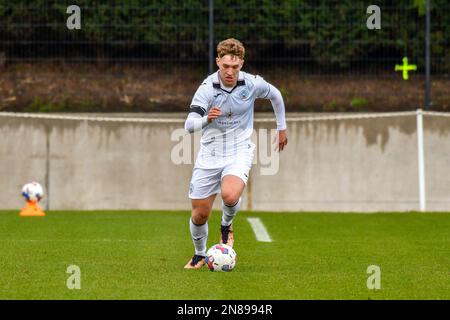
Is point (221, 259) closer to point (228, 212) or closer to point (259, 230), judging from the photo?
point (228, 212)

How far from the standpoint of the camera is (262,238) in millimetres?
15555

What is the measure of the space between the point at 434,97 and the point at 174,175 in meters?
5.53

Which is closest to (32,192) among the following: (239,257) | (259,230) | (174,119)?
(174,119)

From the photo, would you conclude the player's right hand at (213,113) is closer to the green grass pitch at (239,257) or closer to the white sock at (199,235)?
the white sock at (199,235)

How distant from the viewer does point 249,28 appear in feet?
76.7

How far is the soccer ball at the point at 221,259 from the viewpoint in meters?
11.1

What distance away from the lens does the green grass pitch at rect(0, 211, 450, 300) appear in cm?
952

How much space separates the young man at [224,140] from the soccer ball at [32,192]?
348 inches

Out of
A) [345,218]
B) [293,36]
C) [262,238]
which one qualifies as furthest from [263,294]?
[293,36]

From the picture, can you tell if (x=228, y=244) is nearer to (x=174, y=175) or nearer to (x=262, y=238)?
(x=262, y=238)

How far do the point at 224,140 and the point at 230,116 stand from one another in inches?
10.1

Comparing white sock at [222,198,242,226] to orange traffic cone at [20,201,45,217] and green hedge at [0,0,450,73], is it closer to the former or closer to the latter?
orange traffic cone at [20,201,45,217]

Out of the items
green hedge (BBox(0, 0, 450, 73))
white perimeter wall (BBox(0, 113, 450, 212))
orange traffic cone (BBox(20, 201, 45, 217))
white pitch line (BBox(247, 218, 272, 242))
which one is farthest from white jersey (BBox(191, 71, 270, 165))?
green hedge (BBox(0, 0, 450, 73))

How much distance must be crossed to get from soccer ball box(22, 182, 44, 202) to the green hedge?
425 centimetres
